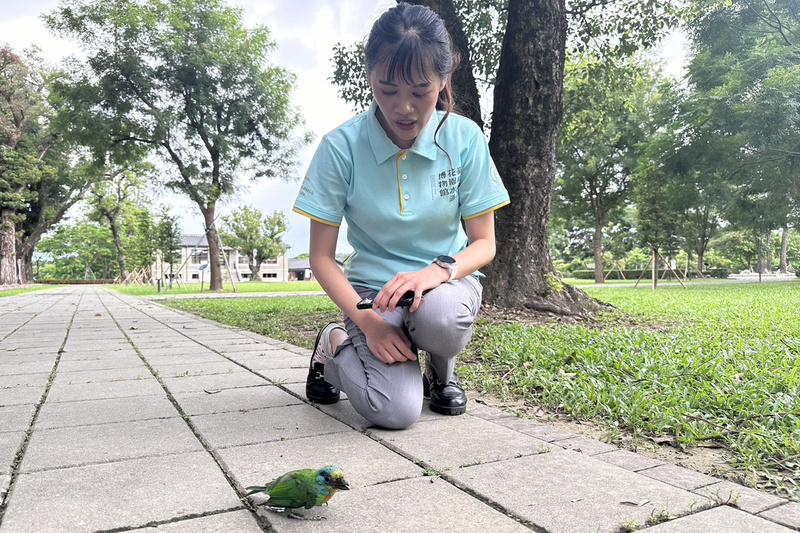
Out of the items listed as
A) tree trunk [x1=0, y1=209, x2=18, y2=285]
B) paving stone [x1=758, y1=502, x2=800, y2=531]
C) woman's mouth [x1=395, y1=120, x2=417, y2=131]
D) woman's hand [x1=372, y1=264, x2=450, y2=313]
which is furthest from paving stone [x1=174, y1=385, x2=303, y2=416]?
tree trunk [x1=0, y1=209, x2=18, y2=285]

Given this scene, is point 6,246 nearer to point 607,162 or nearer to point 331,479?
point 607,162

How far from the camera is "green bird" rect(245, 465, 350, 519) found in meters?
1.22

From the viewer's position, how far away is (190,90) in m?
17.0

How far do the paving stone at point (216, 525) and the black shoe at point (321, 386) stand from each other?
1.12 m

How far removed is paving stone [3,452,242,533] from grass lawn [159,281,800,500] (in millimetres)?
1332

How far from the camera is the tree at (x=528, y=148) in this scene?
554cm

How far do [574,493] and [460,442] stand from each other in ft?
1.62

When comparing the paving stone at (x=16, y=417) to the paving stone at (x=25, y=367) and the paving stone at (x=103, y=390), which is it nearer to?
the paving stone at (x=103, y=390)

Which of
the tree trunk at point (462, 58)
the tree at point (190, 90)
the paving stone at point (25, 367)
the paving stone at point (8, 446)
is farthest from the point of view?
the tree at point (190, 90)

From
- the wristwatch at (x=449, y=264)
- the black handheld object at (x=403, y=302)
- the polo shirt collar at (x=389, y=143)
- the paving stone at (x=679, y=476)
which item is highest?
the polo shirt collar at (x=389, y=143)

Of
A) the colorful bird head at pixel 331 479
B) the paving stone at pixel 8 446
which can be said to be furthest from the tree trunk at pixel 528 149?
the colorful bird head at pixel 331 479

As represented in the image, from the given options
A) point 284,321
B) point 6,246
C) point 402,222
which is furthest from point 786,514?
point 6,246

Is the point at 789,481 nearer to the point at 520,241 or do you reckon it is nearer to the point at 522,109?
the point at 520,241

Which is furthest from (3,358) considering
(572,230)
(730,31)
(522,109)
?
(572,230)
